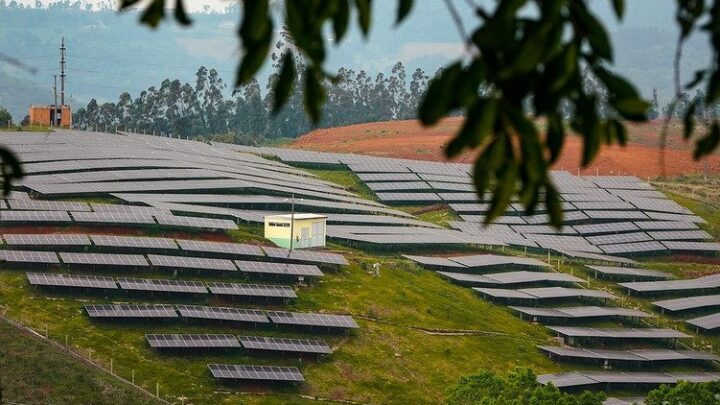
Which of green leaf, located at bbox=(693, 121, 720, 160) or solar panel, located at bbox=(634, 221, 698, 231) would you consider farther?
solar panel, located at bbox=(634, 221, 698, 231)

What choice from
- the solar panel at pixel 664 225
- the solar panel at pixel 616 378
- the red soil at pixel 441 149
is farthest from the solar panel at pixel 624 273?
the red soil at pixel 441 149

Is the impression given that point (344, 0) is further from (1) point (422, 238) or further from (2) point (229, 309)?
(1) point (422, 238)

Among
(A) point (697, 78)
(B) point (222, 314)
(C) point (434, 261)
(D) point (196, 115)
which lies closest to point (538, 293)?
(C) point (434, 261)

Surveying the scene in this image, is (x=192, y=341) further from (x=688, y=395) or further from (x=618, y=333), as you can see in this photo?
(x=618, y=333)

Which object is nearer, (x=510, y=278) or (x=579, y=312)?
(x=579, y=312)

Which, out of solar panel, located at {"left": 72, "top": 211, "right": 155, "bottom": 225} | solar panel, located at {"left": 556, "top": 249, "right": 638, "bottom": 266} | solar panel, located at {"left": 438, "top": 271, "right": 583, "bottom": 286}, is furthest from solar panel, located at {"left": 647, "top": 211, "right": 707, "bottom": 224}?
solar panel, located at {"left": 72, "top": 211, "right": 155, "bottom": 225}

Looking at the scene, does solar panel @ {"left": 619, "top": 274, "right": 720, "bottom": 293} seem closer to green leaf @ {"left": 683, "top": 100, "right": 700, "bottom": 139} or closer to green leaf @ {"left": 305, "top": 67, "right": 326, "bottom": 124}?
green leaf @ {"left": 683, "top": 100, "right": 700, "bottom": 139}

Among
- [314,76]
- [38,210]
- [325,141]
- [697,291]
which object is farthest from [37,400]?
[325,141]

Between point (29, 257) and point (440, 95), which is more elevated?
point (440, 95)
